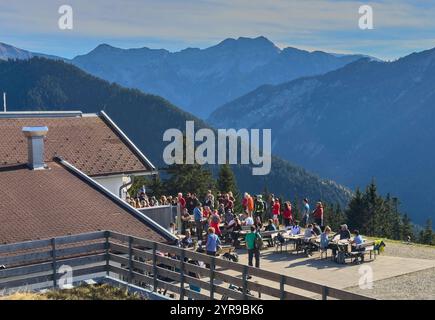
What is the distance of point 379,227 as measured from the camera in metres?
77.1

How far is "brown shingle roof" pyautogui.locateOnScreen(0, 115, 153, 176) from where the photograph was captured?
72.0 ft

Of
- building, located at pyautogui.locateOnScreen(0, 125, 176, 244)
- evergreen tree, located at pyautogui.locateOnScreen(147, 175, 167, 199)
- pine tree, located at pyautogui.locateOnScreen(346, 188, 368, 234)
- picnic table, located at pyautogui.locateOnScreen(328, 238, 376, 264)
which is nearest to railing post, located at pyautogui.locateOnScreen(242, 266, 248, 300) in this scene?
building, located at pyautogui.locateOnScreen(0, 125, 176, 244)

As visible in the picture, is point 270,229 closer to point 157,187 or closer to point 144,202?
point 144,202

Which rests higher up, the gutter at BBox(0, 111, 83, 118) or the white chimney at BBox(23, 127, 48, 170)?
the gutter at BBox(0, 111, 83, 118)

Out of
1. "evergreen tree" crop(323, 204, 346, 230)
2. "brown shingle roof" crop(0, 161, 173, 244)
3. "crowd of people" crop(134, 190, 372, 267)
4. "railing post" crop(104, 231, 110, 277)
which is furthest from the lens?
"evergreen tree" crop(323, 204, 346, 230)

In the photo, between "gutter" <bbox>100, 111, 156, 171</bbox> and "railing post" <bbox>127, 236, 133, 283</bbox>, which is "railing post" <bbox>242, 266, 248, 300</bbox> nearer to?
"railing post" <bbox>127, 236, 133, 283</bbox>

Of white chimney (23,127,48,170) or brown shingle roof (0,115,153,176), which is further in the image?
brown shingle roof (0,115,153,176)

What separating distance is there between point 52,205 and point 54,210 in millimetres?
287

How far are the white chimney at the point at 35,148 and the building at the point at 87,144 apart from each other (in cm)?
150

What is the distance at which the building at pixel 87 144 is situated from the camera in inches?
878

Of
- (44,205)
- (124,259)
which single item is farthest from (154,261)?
(44,205)

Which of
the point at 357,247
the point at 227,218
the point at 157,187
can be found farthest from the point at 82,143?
the point at 157,187

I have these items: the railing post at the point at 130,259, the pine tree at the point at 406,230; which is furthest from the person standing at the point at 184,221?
the pine tree at the point at 406,230

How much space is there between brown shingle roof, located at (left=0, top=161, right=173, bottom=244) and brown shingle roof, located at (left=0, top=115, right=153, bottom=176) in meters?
3.03
